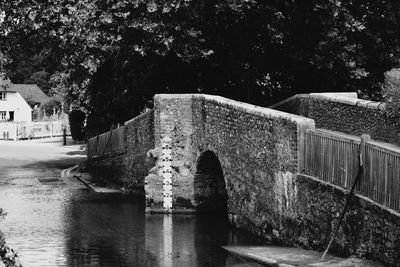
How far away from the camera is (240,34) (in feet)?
99.9

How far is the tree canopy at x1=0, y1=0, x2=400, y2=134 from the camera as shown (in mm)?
27781

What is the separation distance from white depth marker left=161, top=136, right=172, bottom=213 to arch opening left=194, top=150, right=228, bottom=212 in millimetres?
738

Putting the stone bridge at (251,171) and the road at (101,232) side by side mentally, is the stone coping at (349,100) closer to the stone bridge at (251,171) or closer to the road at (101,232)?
the stone bridge at (251,171)

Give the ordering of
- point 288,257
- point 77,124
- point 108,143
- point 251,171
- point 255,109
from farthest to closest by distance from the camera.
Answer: point 77,124
point 108,143
point 251,171
point 255,109
point 288,257

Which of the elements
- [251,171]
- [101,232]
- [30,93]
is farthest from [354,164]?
[30,93]

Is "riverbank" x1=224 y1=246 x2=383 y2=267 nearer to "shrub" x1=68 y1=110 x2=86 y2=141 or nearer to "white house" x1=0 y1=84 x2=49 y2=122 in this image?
"shrub" x1=68 y1=110 x2=86 y2=141

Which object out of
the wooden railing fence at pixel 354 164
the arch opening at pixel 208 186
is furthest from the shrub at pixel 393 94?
the arch opening at pixel 208 186

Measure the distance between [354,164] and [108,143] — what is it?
71.2ft

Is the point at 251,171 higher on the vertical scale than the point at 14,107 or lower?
lower

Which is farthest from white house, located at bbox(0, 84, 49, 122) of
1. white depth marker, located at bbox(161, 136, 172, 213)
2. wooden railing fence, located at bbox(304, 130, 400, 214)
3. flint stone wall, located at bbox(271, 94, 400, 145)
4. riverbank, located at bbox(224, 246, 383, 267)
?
wooden railing fence, located at bbox(304, 130, 400, 214)

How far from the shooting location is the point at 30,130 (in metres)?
74.9

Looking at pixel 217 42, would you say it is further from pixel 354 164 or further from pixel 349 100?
pixel 354 164

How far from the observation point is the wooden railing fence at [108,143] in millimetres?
34344

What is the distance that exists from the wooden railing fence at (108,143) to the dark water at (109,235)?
4913mm
